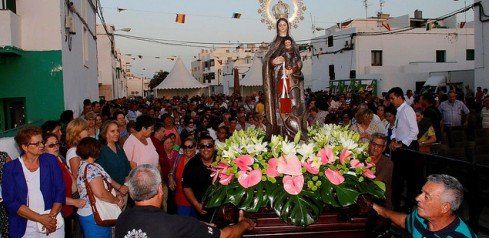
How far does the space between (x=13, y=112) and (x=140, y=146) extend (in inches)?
268

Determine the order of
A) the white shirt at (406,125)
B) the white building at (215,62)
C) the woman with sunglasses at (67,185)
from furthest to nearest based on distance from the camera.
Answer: the white building at (215,62) < the white shirt at (406,125) < the woman with sunglasses at (67,185)

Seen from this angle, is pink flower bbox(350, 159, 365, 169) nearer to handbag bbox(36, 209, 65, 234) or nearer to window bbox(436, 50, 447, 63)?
handbag bbox(36, 209, 65, 234)

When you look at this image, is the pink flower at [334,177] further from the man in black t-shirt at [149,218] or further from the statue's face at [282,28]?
the statue's face at [282,28]

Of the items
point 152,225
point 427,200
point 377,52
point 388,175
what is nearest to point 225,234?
point 152,225

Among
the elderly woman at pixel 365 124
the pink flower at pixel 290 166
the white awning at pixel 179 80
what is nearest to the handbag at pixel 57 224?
the pink flower at pixel 290 166

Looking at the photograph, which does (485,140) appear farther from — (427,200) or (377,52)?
(377,52)

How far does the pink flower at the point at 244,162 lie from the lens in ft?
11.6

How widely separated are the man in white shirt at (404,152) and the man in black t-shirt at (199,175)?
10.4 feet

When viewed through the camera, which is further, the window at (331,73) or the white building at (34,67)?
the window at (331,73)

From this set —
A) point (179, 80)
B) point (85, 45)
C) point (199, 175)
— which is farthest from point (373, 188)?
point (179, 80)

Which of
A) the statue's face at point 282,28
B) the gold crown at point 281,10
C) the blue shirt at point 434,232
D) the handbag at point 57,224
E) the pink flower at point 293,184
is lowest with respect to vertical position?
the handbag at point 57,224

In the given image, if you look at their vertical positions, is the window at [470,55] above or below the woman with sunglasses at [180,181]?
above

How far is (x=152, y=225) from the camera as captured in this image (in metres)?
2.95

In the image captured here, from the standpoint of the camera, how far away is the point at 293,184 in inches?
136
